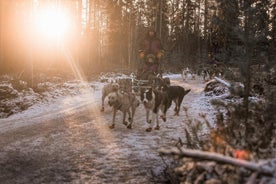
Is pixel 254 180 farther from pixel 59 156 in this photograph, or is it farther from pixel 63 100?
pixel 63 100

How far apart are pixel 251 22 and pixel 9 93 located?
10.9 metres

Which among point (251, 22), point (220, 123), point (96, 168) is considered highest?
point (251, 22)

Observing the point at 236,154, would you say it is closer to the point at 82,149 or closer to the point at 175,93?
the point at 82,149

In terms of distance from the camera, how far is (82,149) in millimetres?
7906

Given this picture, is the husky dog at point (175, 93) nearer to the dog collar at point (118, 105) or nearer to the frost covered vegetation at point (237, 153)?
the dog collar at point (118, 105)

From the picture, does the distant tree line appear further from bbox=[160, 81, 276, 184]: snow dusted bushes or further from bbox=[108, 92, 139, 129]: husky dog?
bbox=[160, 81, 276, 184]: snow dusted bushes

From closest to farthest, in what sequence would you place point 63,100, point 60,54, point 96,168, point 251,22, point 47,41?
point 251,22
point 96,168
point 63,100
point 60,54
point 47,41

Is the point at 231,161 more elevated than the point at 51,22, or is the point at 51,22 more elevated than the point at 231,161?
the point at 51,22

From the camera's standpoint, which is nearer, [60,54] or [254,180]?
[254,180]

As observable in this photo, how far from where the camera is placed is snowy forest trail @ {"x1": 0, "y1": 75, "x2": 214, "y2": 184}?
6309 millimetres

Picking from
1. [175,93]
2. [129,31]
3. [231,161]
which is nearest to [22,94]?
[175,93]

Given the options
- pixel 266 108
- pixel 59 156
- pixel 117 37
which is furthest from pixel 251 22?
pixel 117 37

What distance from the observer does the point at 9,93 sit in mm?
14602

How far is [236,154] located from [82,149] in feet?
15.2
